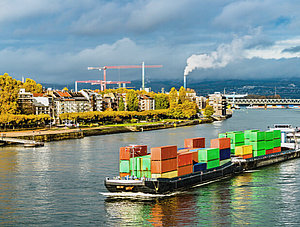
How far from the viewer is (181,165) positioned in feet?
129

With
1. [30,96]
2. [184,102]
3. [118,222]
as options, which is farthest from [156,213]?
[184,102]

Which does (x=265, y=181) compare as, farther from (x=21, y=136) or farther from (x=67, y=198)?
(x=21, y=136)

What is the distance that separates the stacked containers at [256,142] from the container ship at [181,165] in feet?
0.37

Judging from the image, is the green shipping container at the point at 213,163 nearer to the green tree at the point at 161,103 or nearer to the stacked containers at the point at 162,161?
the stacked containers at the point at 162,161

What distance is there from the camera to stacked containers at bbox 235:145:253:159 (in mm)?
52812

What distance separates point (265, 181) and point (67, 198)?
19072 mm

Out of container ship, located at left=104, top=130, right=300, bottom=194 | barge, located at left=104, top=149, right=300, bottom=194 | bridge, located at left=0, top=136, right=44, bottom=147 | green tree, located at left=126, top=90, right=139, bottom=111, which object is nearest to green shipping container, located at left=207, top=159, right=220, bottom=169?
container ship, located at left=104, top=130, right=300, bottom=194

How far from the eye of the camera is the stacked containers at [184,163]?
129 feet

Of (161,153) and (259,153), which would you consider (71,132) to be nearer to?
(259,153)

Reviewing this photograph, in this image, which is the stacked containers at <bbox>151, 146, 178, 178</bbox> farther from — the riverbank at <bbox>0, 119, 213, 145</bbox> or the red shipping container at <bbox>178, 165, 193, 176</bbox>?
the riverbank at <bbox>0, 119, 213, 145</bbox>

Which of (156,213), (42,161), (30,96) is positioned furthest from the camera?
(30,96)

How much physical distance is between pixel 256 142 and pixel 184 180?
18791 millimetres

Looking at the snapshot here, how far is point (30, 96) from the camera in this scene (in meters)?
122

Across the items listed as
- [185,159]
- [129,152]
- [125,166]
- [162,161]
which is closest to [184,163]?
[185,159]
